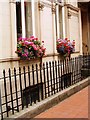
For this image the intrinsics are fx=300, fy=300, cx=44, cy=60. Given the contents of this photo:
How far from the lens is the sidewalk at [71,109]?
21.1 ft

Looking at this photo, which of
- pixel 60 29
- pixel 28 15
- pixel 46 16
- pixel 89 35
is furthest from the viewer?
pixel 89 35

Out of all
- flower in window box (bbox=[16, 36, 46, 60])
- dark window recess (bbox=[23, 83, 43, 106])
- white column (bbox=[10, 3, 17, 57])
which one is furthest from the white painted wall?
dark window recess (bbox=[23, 83, 43, 106])

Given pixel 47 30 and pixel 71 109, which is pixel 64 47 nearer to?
pixel 47 30

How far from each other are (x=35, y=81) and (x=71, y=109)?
6.13ft

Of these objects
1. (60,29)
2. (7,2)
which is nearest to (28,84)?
(7,2)

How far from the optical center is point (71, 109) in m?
6.98

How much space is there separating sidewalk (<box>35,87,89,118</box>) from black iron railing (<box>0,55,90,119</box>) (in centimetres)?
41

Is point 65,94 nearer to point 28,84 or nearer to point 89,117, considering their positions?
point 28,84

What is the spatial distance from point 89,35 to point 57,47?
242 inches

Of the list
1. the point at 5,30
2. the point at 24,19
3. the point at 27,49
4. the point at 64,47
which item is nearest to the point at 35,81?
the point at 27,49

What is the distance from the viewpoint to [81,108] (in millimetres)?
7070

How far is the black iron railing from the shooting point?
622 centimetres

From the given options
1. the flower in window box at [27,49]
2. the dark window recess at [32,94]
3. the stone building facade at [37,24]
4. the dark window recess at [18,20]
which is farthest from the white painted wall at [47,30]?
the dark window recess at [32,94]

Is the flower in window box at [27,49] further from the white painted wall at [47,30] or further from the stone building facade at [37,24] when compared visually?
the white painted wall at [47,30]
